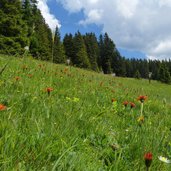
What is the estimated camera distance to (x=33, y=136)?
2750mm

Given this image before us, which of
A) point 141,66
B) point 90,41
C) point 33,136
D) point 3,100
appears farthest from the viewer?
point 141,66

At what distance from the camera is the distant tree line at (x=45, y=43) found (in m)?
37.5

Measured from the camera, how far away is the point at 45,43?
5972cm

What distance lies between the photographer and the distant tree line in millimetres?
37500

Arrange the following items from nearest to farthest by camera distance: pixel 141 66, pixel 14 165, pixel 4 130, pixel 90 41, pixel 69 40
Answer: pixel 14 165
pixel 4 130
pixel 69 40
pixel 90 41
pixel 141 66

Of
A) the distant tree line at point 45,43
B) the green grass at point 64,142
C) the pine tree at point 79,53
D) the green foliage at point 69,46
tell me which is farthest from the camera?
the green foliage at point 69,46

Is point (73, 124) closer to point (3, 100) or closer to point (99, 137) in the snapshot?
point (99, 137)

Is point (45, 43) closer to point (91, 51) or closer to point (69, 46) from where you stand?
point (69, 46)

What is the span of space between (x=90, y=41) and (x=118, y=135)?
97.5m

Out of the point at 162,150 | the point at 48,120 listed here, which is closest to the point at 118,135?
the point at 162,150

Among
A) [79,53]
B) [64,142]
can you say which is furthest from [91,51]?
[64,142]

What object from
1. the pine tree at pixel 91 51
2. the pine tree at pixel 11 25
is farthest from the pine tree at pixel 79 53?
the pine tree at pixel 11 25

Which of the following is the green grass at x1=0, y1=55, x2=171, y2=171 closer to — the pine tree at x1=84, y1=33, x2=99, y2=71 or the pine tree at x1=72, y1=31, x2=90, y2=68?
the pine tree at x1=72, y1=31, x2=90, y2=68

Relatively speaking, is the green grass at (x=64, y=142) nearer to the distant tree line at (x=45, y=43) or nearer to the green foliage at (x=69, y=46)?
the distant tree line at (x=45, y=43)
